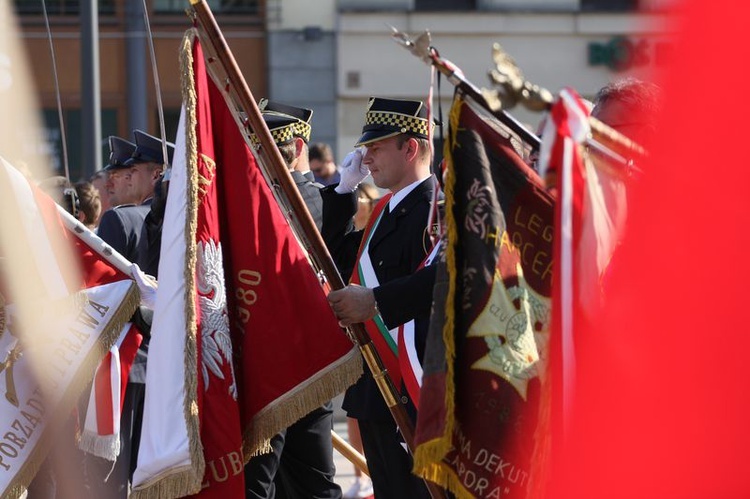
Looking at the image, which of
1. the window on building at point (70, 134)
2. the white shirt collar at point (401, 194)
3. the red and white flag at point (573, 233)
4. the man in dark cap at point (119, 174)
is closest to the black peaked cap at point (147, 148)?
the man in dark cap at point (119, 174)

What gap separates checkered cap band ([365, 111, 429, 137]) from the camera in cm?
504

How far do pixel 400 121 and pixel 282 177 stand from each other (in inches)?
29.3

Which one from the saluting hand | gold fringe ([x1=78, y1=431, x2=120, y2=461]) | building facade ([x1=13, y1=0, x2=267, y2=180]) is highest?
the saluting hand

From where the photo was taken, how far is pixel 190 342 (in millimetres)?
4320

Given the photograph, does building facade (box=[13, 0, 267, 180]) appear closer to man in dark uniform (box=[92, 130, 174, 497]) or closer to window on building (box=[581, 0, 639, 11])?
window on building (box=[581, 0, 639, 11])

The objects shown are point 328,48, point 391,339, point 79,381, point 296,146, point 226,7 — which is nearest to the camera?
point 391,339

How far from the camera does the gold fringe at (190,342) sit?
13.8 feet

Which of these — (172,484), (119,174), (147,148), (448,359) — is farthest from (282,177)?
(119,174)

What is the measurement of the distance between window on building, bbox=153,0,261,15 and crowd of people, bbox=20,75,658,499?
39.9ft

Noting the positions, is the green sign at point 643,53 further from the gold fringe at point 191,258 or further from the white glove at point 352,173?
the white glove at point 352,173

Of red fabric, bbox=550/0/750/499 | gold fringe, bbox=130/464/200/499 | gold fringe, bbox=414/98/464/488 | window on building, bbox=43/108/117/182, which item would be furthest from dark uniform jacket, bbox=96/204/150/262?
window on building, bbox=43/108/117/182

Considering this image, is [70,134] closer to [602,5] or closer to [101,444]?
[602,5]

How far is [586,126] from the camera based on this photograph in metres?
2.89

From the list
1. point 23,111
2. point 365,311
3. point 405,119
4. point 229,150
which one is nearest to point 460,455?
point 365,311
